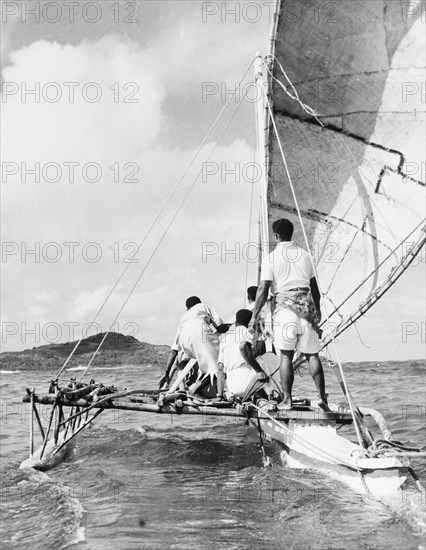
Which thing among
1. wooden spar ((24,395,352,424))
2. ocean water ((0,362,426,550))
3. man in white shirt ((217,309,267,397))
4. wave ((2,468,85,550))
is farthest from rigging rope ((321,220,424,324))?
wave ((2,468,85,550))

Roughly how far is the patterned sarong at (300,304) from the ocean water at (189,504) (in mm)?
1609

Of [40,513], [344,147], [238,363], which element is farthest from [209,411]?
[344,147]

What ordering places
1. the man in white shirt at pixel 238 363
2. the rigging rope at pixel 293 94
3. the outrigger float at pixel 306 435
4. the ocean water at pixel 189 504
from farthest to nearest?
1. the rigging rope at pixel 293 94
2. the man in white shirt at pixel 238 363
3. the outrigger float at pixel 306 435
4. the ocean water at pixel 189 504

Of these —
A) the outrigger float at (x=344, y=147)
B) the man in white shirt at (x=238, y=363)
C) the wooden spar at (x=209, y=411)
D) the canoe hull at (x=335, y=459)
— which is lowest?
the canoe hull at (x=335, y=459)

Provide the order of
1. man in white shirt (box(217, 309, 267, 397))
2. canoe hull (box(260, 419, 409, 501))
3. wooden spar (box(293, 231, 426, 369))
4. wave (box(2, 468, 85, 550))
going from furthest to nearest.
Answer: wooden spar (box(293, 231, 426, 369)), man in white shirt (box(217, 309, 267, 397)), canoe hull (box(260, 419, 409, 501)), wave (box(2, 468, 85, 550))

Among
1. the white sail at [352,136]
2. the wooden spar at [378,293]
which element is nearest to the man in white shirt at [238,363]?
the wooden spar at [378,293]

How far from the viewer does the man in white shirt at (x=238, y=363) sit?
7.77 m

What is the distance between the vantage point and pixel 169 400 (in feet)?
24.1

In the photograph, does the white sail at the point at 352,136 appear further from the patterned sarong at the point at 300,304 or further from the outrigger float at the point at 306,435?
→ the patterned sarong at the point at 300,304

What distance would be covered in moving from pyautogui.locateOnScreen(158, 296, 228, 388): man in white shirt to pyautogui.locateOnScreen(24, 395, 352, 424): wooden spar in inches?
57.2

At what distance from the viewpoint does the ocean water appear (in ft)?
14.5

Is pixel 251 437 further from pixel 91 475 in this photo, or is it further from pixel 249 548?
pixel 249 548

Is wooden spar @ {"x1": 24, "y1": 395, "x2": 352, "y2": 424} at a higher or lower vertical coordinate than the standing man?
lower

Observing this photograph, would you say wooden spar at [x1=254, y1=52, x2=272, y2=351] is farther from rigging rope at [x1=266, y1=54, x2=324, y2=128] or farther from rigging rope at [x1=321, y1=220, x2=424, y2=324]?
rigging rope at [x1=321, y1=220, x2=424, y2=324]
